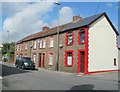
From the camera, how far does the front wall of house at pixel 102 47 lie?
84.5 ft

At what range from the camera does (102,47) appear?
88.9ft

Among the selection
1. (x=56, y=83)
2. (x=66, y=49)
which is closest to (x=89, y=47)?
(x=66, y=49)

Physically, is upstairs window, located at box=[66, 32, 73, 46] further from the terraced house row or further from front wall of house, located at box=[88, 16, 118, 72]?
front wall of house, located at box=[88, 16, 118, 72]

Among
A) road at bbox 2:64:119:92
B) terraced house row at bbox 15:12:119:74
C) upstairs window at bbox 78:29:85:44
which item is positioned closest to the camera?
road at bbox 2:64:119:92

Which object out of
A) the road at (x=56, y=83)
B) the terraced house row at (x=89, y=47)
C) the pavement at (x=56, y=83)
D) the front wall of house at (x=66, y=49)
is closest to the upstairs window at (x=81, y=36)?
the terraced house row at (x=89, y=47)

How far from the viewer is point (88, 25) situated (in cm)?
2542

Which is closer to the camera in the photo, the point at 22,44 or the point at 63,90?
the point at 63,90

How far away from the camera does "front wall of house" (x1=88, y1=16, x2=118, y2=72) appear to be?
2577 centimetres

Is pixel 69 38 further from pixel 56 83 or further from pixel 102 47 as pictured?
pixel 56 83

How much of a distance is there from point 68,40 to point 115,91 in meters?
17.4

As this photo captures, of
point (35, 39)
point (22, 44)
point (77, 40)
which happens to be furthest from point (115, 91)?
point (22, 44)

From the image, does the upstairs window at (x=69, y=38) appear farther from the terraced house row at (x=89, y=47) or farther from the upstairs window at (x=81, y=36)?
the upstairs window at (x=81, y=36)

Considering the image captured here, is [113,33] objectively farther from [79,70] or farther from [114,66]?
[79,70]

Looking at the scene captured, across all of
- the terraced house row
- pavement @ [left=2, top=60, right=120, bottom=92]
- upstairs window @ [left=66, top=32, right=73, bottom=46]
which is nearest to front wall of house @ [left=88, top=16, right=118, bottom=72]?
the terraced house row
